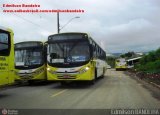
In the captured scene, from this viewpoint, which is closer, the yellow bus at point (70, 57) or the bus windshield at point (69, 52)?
the yellow bus at point (70, 57)

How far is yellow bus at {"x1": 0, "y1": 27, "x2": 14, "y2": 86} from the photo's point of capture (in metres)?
16.1

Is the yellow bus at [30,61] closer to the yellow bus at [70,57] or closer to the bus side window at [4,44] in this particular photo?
the yellow bus at [70,57]

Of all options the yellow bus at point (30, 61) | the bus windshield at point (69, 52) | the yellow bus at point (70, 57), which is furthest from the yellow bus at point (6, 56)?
the yellow bus at point (30, 61)

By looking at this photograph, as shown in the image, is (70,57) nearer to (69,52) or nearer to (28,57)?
(69,52)

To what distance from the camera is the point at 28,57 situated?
23.9m

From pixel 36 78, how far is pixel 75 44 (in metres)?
4.07

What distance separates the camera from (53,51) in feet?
71.2

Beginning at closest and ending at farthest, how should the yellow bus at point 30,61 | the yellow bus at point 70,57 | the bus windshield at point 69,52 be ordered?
1. the yellow bus at point 70,57
2. the bus windshield at point 69,52
3. the yellow bus at point 30,61

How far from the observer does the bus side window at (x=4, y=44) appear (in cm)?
1611

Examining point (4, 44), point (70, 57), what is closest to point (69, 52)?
point (70, 57)

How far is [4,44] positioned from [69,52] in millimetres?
5799

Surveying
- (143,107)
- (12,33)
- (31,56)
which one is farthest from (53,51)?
(143,107)

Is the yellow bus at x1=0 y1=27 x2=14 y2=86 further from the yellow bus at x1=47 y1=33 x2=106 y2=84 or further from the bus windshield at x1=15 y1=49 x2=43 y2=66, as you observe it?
the bus windshield at x1=15 y1=49 x2=43 y2=66

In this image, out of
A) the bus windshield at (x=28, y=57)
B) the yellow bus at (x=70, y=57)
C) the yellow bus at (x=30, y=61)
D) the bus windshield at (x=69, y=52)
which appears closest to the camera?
the yellow bus at (x=70, y=57)
